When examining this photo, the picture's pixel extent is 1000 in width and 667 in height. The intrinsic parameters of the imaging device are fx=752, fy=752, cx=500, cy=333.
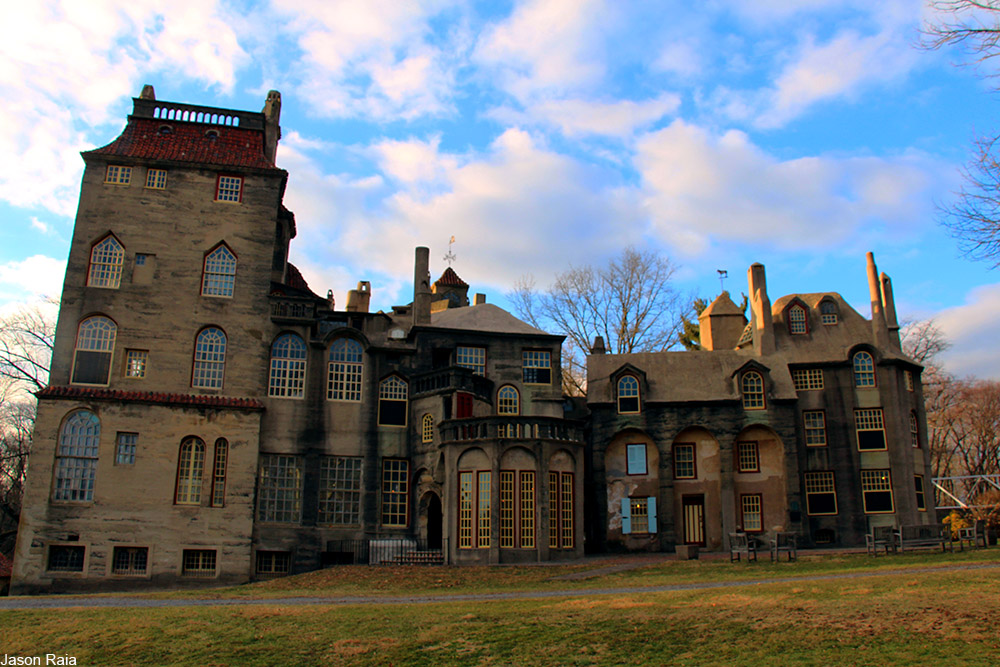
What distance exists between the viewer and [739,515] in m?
36.2

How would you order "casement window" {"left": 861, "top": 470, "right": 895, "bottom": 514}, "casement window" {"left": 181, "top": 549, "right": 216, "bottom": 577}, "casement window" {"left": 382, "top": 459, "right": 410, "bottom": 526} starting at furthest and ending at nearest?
"casement window" {"left": 861, "top": 470, "right": 895, "bottom": 514} < "casement window" {"left": 382, "top": 459, "right": 410, "bottom": 526} < "casement window" {"left": 181, "top": 549, "right": 216, "bottom": 577}

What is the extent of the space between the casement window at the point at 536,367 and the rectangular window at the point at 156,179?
19020 millimetres

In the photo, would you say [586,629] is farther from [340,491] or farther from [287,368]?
[287,368]

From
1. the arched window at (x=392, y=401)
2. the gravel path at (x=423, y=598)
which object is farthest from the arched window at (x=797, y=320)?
the gravel path at (x=423, y=598)

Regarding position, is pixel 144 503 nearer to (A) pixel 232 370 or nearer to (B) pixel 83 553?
(B) pixel 83 553

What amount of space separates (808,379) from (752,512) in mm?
7588

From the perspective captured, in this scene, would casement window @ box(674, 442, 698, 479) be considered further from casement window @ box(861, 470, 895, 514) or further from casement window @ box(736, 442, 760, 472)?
casement window @ box(861, 470, 895, 514)

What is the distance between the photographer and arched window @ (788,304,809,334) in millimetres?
40406

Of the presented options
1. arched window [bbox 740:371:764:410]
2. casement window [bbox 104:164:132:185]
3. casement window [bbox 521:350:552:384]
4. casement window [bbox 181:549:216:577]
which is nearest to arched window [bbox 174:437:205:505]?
casement window [bbox 181:549:216:577]

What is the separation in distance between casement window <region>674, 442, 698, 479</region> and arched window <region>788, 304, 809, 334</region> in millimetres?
9066

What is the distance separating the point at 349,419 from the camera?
3475 centimetres

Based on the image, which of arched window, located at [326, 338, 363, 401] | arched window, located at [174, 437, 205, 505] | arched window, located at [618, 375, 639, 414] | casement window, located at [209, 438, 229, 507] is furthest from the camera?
arched window, located at [618, 375, 639, 414]

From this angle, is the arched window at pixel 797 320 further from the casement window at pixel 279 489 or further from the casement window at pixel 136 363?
the casement window at pixel 136 363

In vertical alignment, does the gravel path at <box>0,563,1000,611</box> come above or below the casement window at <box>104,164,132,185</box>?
below
